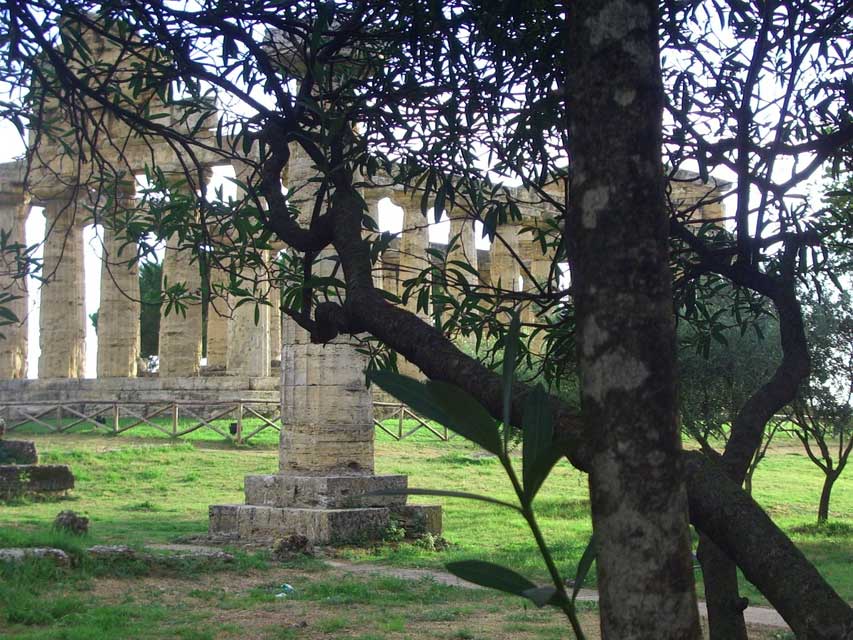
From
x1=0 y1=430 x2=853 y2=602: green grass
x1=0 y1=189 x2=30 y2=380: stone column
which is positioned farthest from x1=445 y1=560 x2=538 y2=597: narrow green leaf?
x1=0 y1=189 x2=30 y2=380: stone column

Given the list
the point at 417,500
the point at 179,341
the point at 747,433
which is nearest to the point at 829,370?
the point at 417,500

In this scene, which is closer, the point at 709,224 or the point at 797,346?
the point at 797,346

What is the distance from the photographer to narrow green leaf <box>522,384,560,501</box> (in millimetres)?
1544

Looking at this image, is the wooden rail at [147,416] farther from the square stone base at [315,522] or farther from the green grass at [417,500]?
the square stone base at [315,522]

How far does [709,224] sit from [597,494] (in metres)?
3.69

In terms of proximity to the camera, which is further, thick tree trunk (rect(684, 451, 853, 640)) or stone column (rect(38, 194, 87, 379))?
stone column (rect(38, 194, 87, 379))

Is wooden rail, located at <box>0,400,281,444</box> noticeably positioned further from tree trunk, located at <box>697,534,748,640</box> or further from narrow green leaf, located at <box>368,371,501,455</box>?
narrow green leaf, located at <box>368,371,501,455</box>

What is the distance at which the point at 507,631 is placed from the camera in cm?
827

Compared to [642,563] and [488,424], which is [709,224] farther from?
[488,424]

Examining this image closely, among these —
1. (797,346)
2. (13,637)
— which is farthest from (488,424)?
(13,637)

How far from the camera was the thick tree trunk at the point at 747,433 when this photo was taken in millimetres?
3260

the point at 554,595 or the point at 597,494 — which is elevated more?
the point at 597,494

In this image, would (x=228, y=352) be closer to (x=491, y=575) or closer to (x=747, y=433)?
(x=747, y=433)

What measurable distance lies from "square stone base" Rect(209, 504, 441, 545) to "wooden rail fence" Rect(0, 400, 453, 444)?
939 cm
